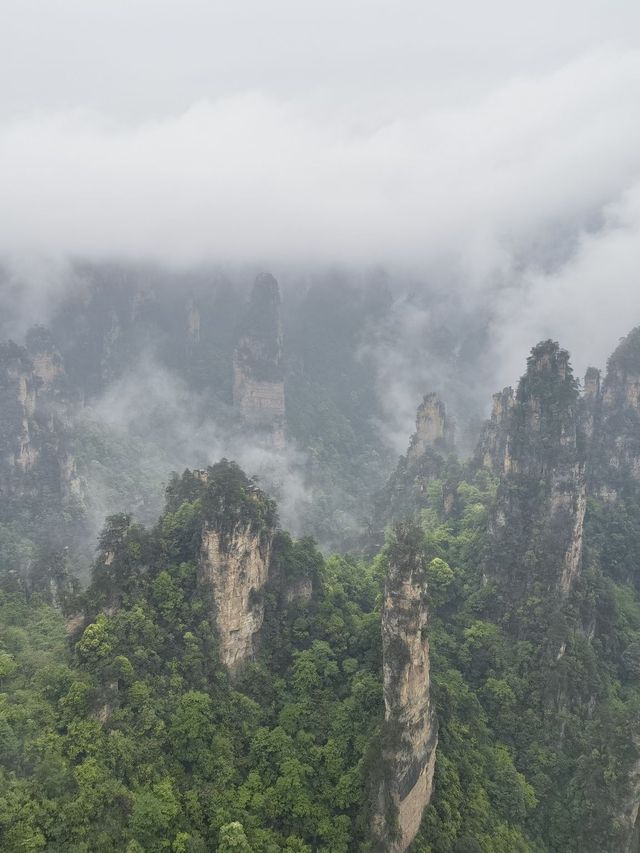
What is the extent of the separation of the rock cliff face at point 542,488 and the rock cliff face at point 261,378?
73.2 m

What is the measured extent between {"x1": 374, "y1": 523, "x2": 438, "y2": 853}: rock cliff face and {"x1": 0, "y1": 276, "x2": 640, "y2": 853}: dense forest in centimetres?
12

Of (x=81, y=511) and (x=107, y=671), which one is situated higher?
(x=81, y=511)

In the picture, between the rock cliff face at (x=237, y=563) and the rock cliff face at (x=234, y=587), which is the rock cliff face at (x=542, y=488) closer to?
the rock cliff face at (x=237, y=563)

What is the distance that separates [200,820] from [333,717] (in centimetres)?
964

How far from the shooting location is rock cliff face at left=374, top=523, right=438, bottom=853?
30719 millimetres

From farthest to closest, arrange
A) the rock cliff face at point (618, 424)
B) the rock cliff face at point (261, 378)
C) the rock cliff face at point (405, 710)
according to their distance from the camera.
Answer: the rock cliff face at point (261, 378)
the rock cliff face at point (618, 424)
the rock cliff face at point (405, 710)

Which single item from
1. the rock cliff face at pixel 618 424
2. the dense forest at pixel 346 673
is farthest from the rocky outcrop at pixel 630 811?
the rock cliff face at pixel 618 424

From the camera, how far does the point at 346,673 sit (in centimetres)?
3966

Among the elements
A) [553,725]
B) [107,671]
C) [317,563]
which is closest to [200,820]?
[107,671]

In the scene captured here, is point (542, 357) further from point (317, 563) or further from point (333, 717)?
Answer: point (333, 717)

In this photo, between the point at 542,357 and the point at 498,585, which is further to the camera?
the point at 542,357

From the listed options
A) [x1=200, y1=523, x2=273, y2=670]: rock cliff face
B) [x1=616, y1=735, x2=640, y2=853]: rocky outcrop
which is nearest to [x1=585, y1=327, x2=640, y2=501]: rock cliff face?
[x1=616, y1=735, x2=640, y2=853]: rocky outcrop

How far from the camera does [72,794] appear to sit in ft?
90.2

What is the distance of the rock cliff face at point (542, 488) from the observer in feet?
171
